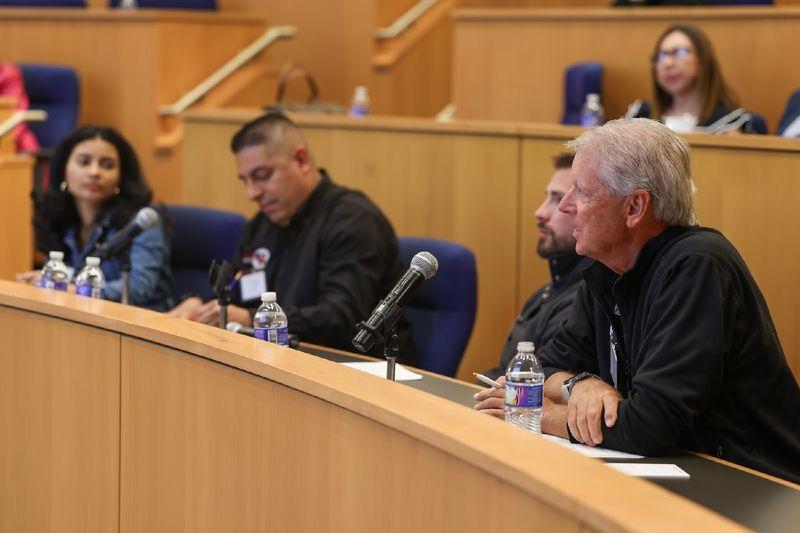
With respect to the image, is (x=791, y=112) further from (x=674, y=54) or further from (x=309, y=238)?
(x=309, y=238)

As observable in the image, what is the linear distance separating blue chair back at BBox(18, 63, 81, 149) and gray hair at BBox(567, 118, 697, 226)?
551 centimetres

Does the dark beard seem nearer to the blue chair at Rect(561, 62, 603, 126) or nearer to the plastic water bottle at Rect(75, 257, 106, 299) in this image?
the plastic water bottle at Rect(75, 257, 106, 299)

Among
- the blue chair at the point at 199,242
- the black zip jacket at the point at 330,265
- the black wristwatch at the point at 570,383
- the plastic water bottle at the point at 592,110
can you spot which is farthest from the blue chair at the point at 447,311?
the plastic water bottle at the point at 592,110

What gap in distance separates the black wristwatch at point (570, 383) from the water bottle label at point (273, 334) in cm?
75

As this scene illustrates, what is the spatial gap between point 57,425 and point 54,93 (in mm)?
4970

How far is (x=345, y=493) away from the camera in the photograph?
2.06 m

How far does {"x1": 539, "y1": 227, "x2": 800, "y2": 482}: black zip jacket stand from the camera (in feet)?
7.63

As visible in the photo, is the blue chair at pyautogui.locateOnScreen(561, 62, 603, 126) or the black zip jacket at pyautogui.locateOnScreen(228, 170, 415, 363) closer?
the black zip jacket at pyautogui.locateOnScreen(228, 170, 415, 363)

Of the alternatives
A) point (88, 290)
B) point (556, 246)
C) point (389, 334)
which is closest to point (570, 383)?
point (389, 334)

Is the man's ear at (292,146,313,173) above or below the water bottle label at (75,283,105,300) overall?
above

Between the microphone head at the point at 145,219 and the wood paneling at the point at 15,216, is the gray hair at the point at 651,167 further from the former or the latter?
the wood paneling at the point at 15,216

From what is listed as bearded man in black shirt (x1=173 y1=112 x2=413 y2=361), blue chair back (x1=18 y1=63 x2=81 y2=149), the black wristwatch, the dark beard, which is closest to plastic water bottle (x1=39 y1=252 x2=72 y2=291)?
bearded man in black shirt (x1=173 y1=112 x2=413 y2=361)

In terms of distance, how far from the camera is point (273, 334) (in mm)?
3096

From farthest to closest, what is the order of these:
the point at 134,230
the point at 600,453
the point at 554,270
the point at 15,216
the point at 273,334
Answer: the point at 15,216, the point at 134,230, the point at 554,270, the point at 273,334, the point at 600,453
